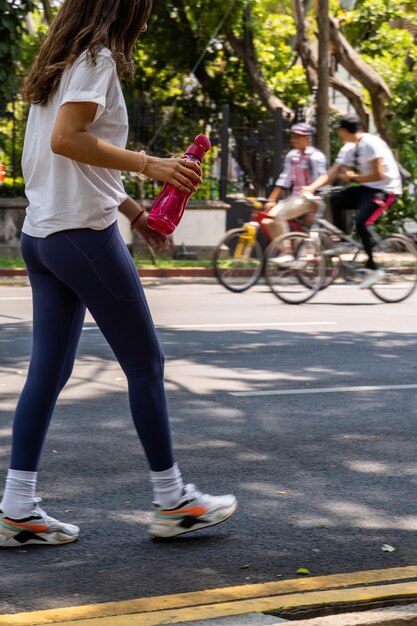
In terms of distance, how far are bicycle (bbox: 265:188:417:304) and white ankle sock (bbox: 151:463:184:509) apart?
342 inches

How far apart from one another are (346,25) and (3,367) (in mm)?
20886

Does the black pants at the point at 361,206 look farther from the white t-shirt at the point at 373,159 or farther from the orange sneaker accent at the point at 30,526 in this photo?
the orange sneaker accent at the point at 30,526

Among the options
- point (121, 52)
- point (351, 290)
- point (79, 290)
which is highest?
point (121, 52)

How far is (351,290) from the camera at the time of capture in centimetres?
1425

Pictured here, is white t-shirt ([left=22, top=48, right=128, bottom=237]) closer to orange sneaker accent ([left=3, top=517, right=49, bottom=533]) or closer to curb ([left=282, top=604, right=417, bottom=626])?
orange sneaker accent ([left=3, top=517, right=49, bottom=533])

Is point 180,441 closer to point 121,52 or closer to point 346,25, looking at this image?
point 121,52

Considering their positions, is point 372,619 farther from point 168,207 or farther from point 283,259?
point 283,259

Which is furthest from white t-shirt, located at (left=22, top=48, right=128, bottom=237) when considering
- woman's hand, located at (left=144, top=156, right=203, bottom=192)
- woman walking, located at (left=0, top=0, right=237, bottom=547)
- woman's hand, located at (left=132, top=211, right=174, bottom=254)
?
woman's hand, located at (left=132, top=211, right=174, bottom=254)

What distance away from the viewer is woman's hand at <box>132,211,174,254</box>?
13.4ft

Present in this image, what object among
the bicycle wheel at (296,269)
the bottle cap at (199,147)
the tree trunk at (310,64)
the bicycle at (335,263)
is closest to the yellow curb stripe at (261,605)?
the bottle cap at (199,147)

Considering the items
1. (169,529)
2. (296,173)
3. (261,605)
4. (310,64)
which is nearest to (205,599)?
(261,605)

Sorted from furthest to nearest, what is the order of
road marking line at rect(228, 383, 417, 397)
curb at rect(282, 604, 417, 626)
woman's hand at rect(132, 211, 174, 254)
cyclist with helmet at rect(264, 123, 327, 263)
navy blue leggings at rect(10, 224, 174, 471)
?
cyclist with helmet at rect(264, 123, 327, 263) < road marking line at rect(228, 383, 417, 397) < woman's hand at rect(132, 211, 174, 254) < navy blue leggings at rect(10, 224, 174, 471) < curb at rect(282, 604, 417, 626)

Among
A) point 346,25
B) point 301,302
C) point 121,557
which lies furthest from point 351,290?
point 346,25

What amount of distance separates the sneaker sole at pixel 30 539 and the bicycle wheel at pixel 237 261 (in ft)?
32.1
